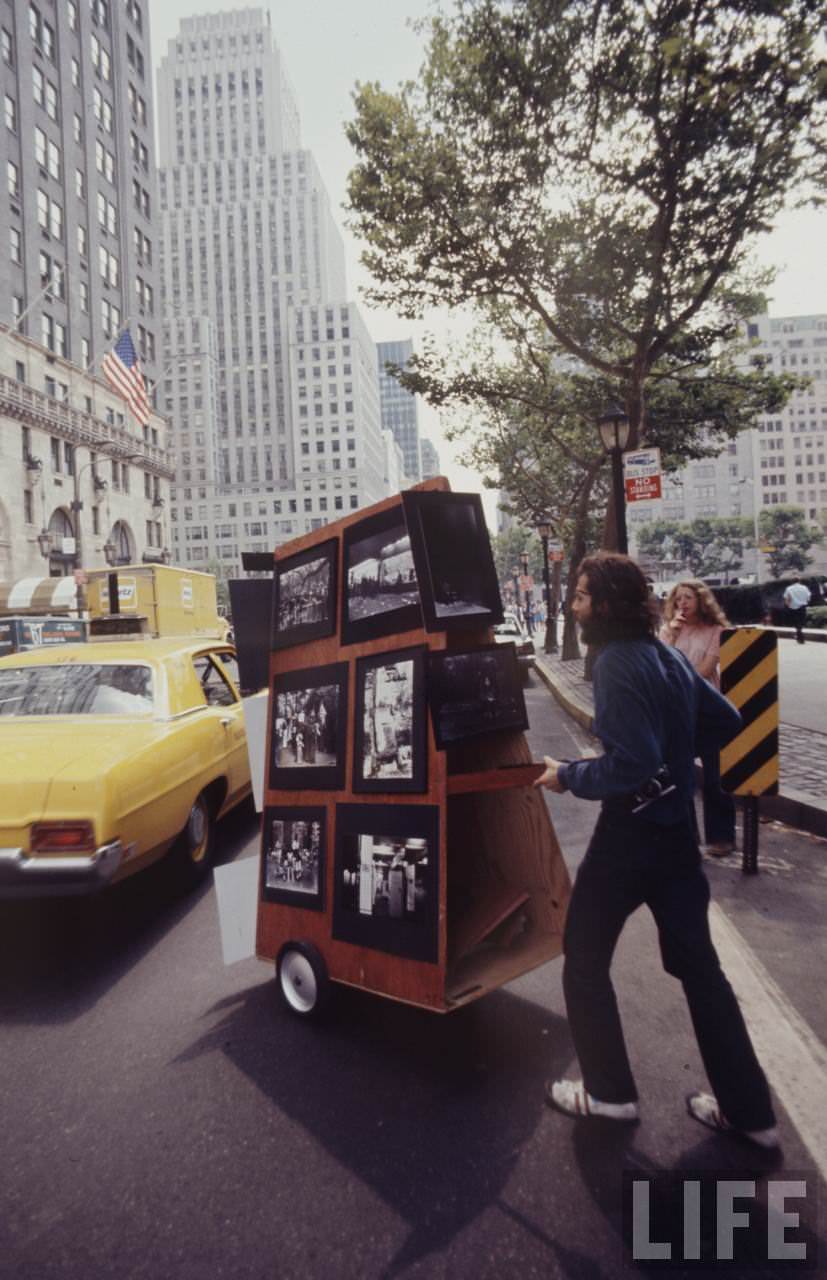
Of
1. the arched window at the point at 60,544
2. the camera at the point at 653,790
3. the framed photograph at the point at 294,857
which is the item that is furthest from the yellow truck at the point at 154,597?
the arched window at the point at 60,544

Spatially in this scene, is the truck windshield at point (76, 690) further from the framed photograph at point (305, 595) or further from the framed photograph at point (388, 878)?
the framed photograph at point (388, 878)

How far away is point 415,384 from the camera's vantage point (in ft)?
56.2

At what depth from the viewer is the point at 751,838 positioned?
16.7ft

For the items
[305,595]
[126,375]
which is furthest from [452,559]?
[126,375]

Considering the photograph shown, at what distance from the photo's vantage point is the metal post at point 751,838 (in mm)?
5016

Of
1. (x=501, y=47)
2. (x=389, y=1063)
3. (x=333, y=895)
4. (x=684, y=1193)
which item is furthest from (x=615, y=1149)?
(x=501, y=47)

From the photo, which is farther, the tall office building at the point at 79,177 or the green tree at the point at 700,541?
the green tree at the point at 700,541

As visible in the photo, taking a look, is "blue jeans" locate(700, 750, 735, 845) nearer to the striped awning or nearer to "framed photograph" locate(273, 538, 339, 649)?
"framed photograph" locate(273, 538, 339, 649)

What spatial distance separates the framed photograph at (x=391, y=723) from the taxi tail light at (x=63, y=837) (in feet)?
5.05

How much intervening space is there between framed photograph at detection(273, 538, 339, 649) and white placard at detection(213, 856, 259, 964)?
42.9 inches

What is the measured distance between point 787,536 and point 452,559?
10272 centimetres

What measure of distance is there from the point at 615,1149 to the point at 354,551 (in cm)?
227

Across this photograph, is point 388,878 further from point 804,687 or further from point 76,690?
point 804,687

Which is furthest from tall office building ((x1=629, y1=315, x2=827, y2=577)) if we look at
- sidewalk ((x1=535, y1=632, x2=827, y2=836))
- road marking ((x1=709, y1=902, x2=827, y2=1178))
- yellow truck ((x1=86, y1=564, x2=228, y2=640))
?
road marking ((x1=709, y1=902, x2=827, y2=1178))
